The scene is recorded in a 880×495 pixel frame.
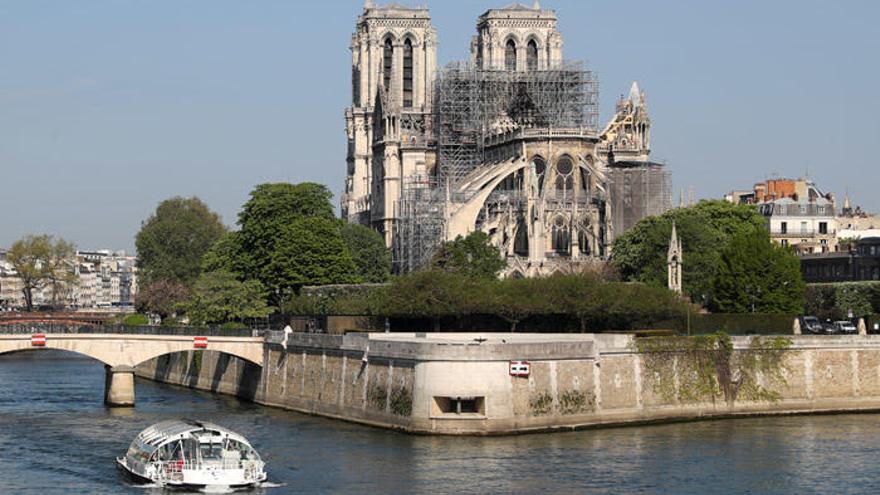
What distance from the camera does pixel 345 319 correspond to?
8769cm

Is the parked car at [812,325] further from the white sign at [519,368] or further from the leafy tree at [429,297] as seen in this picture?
the white sign at [519,368]

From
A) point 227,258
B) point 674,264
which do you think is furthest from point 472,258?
point 674,264

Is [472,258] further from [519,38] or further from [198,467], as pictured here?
[198,467]

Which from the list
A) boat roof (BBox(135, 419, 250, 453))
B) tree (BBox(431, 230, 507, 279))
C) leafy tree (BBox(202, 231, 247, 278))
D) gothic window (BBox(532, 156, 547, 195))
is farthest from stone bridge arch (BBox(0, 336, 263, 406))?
gothic window (BBox(532, 156, 547, 195))

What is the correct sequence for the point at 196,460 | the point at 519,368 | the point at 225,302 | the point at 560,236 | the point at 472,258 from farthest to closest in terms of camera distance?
the point at 560,236, the point at 472,258, the point at 225,302, the point at 519,368, the point at 196,460

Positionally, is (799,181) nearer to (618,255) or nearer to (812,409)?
(618,255)

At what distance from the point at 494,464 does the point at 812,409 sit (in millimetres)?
20498

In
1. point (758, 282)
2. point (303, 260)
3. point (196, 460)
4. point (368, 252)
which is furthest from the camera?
point (368, 252)

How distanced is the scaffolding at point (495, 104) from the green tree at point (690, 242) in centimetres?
2133

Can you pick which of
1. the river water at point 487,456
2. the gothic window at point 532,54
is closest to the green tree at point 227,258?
the river water at point 487,456

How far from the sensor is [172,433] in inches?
2173

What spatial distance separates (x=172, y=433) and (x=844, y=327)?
41262 millimetres

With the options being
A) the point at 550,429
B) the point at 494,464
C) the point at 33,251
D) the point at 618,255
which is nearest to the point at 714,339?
the point at 550,429

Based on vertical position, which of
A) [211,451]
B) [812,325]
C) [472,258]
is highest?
[472,258]
